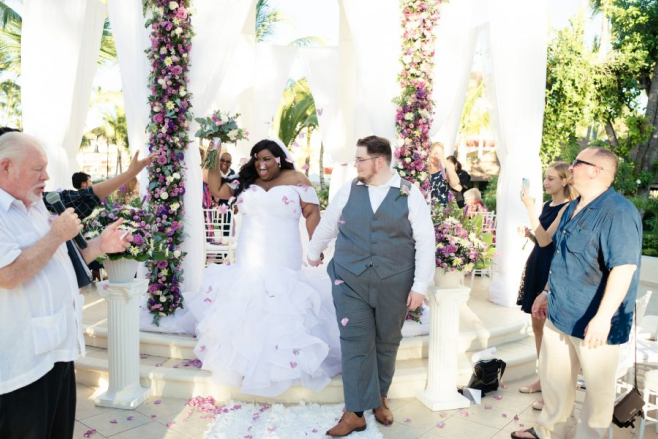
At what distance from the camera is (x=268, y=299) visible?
4352mm

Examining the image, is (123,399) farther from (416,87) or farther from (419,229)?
(416,87)

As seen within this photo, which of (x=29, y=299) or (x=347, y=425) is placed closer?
(x=29, y=299)

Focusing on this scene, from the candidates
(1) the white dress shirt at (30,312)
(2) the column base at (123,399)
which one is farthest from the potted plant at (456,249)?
(1) the white dress shirt at (30,312)

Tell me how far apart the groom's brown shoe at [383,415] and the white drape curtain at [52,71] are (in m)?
4.50

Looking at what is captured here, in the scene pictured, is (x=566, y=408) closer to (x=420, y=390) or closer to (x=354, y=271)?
(x=420, y=390)

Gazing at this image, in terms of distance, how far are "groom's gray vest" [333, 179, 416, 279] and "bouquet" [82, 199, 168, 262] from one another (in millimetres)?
1584

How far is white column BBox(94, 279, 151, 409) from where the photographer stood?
416 centimetres

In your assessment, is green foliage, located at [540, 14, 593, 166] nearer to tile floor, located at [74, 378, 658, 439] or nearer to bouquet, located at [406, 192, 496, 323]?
bouquet, located at [406, 192, 496, 323]

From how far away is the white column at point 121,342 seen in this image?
4.16 m

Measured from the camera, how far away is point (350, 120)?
32.4 feet

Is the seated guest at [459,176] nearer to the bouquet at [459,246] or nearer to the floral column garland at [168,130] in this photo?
the bouquet at [459,246]

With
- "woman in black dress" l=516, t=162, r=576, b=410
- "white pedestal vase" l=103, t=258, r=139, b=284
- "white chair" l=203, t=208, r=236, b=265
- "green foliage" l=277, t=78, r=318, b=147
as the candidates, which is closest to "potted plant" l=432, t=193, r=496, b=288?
"woman in black dress" l=516, t=162, r=576, b=410

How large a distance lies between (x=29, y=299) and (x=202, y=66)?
3.46m

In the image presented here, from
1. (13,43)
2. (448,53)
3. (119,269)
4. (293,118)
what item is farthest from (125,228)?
(13,43)
